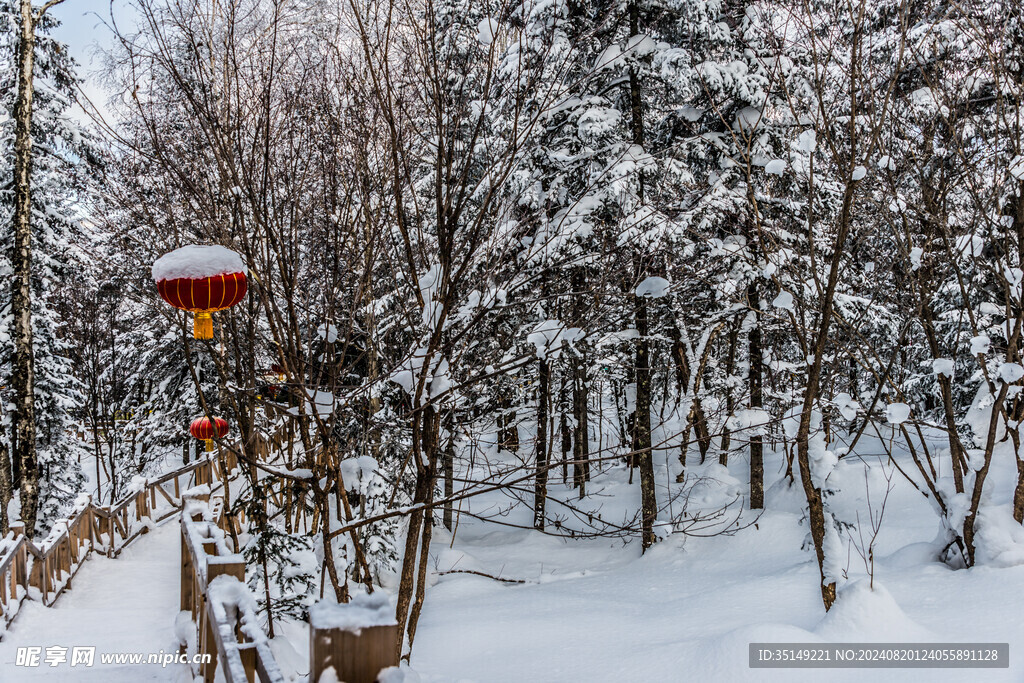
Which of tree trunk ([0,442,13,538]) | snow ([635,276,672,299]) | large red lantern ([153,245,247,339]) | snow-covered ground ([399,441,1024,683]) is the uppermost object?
large red lantern ([153,245,247,339])

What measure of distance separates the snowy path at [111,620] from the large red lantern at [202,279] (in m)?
2.37

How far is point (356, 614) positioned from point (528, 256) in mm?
2487

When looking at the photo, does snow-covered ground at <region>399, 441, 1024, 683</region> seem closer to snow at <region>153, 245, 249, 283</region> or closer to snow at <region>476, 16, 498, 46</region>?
snow at <region>153, 245, 249, 283</region>

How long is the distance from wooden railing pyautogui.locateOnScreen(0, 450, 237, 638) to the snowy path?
0.20m

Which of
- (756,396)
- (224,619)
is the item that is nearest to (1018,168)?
(224,619)

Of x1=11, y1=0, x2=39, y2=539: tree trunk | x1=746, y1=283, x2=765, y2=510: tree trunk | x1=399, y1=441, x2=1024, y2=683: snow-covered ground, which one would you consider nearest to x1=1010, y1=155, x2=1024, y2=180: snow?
x1=399, y1=441, x2=1024, y2=683: snow-covered ground

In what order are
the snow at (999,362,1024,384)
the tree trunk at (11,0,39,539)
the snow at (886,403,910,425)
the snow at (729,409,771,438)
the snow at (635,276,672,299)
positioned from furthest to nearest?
the tree trunk at (11,0,39,539)
the snow at (999,362,1024,384)
the snow at (886,403,910,425)
the snow at (635,276,672,299)
the snow at (729,409,771,438)

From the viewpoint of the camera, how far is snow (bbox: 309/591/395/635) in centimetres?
160

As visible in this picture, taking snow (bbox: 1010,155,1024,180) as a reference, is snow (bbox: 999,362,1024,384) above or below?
below

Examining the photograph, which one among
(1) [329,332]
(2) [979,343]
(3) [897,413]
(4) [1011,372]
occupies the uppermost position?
(1) [329,332]

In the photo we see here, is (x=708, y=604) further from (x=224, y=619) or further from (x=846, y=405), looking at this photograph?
(x=224, y=619)

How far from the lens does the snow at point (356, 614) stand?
1.60m

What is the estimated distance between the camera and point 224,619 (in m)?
3.07

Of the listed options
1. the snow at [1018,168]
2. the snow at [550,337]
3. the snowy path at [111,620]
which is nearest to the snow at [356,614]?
the snow at [550,337]
